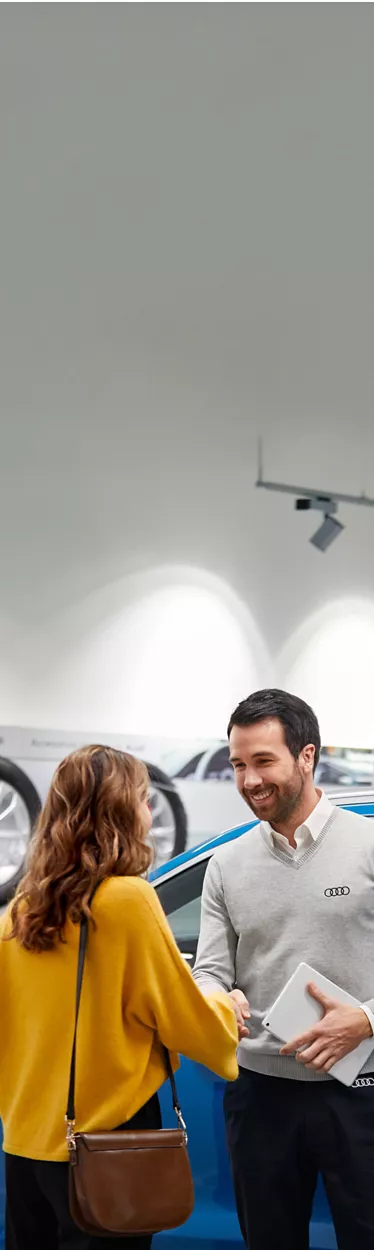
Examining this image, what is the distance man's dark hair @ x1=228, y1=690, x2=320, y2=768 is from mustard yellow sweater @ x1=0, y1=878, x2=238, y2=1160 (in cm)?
40

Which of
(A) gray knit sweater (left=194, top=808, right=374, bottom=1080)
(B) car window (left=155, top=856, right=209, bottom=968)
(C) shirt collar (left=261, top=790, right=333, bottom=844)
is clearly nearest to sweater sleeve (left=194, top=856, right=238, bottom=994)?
(A) gray knit sweater (left=194, top=808, right=374, bottom=1080)

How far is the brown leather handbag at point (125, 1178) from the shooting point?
1.46 m

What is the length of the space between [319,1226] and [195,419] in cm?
344

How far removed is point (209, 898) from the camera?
6.20 ft

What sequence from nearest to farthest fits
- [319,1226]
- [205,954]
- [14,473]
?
1. [205,954]
2. [319,1226]
3. [14,473]

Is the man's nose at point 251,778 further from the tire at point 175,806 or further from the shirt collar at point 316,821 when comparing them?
the tire at point 175,806

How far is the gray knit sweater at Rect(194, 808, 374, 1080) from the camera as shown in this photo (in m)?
1.76

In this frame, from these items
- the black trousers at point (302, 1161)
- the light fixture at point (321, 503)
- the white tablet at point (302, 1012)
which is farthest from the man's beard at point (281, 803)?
the light fixture at point (321, 503)

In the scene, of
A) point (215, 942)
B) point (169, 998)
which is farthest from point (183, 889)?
point (169, 998)

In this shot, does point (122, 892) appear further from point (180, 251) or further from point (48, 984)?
point (180, 251)

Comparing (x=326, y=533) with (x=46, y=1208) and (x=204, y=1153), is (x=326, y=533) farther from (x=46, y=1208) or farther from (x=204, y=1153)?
(x=46, y=1208)

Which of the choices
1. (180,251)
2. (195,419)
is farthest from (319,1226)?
(180,251)

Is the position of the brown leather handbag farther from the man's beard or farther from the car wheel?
the car wheel

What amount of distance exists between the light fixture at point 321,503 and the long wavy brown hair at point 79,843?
3.71 meters
